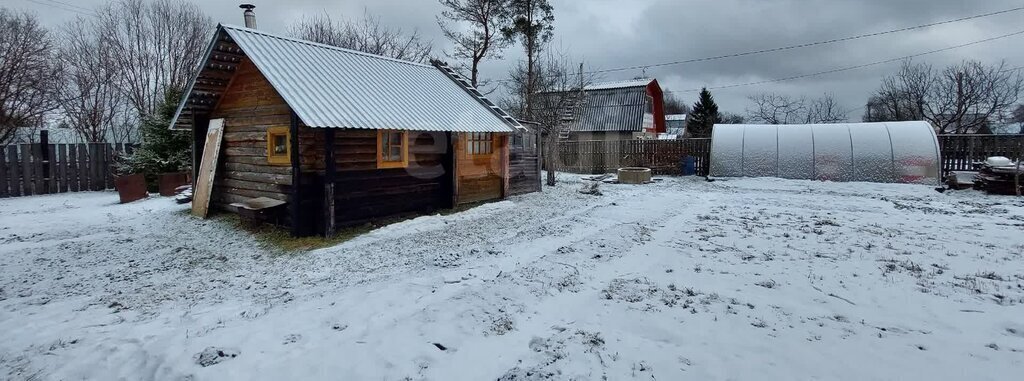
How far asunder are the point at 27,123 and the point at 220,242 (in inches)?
599

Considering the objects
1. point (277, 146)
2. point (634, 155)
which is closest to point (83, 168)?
point (277, 146)

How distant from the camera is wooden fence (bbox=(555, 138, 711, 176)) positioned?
1948 cm

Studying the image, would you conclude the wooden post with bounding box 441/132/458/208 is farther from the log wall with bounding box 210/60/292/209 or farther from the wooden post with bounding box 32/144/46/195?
the wooden post with bounding box 32/144/46/195

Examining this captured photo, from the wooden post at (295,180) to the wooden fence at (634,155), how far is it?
13.6m

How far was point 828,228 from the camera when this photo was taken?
8.31 meters

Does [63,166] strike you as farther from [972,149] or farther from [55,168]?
[972,149]

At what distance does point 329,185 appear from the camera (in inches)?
320

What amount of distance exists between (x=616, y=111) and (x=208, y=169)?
24.6 meters

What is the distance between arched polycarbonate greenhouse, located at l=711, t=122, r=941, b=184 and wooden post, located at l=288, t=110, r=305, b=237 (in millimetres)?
14793

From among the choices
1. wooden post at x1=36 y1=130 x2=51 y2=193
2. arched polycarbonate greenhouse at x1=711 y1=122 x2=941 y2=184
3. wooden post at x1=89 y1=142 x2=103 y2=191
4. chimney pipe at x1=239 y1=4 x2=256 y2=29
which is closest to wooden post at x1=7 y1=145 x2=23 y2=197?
wooden post at x1=36 y1=130 x2=51 y2=193

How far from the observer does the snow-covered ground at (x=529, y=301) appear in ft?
11.6

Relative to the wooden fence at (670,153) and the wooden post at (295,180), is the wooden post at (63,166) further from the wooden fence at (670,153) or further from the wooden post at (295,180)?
the wooden fence at (670,153)

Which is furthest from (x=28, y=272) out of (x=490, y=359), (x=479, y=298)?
(x=490, y=359)

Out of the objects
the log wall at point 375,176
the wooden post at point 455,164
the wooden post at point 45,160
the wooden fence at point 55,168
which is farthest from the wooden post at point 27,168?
the wooden post at point 455,164
